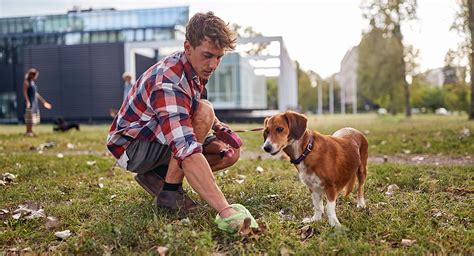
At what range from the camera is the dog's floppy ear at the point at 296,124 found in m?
3.89

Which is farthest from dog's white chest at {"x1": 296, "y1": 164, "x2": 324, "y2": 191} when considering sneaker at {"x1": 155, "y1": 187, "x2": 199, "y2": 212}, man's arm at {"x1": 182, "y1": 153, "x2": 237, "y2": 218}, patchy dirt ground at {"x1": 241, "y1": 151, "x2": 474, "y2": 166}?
patchy dirt ground at {"x1": 241, "y1": 151, "x2": 474, "y2": 166}

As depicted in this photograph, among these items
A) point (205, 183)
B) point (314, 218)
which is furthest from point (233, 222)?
point (314, 218)

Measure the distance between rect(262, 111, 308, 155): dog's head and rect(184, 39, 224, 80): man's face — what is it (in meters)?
0.68

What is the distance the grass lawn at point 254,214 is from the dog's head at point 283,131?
60 cm

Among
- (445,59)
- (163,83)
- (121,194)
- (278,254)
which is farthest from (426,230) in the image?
(445,59)

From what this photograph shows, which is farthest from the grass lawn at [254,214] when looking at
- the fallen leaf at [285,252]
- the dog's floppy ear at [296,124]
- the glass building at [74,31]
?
the glass building at [74,31]

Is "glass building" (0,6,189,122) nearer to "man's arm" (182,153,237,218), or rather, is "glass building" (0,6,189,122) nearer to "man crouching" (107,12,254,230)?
"man crouching" (107,12,254,230)

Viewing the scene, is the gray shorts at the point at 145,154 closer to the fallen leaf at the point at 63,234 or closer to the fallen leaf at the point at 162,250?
the fallen leaf at the point at 63,234

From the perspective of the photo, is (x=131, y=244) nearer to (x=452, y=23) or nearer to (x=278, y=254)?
(x=278, y=254)

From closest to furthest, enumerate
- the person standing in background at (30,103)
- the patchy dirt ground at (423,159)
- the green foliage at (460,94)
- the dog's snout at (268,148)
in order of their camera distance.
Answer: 1. the dog's snout at (268,148)
2. the patchy dirt ground at (423,159)
3. the person standing in background at (30,103)
4. the green foliage at (460,94)

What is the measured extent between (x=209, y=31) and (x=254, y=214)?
5.35 ft

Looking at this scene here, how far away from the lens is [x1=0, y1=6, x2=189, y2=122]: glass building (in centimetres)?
4056

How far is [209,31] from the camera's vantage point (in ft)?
12.3

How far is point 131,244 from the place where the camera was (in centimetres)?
343
